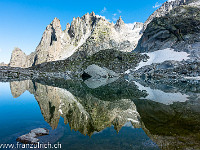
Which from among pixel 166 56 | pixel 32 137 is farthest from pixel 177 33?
pixel 32 137

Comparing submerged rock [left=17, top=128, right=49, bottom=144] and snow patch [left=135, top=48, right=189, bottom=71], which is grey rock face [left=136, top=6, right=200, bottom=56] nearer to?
snow patch [left=135, top=48, right=189, bottom=71]

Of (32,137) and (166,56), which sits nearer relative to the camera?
(32,137)

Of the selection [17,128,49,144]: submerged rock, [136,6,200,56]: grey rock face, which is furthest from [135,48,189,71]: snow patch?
[17,128,49,144]: submerged rock

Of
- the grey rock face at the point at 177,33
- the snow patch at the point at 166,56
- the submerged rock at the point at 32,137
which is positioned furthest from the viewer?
the grey rock face at the point at 177,33

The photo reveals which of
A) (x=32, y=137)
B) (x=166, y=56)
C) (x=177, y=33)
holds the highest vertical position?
(x=177, y=33)

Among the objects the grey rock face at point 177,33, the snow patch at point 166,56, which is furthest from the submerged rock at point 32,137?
the grey rock face at point 177,33

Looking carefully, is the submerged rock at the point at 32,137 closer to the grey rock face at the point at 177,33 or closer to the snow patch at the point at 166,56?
the snow patch at the point at 166,56

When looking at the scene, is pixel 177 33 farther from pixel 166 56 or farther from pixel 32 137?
pixel 32 137

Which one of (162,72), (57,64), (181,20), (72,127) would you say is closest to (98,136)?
(72,127)

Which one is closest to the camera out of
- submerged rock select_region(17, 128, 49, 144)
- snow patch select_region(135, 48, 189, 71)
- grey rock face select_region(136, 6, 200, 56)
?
submerged rock select_region(17, 128, 49, 144)

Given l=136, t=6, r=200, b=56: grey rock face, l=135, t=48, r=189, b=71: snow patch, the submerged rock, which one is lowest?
the submerged rock

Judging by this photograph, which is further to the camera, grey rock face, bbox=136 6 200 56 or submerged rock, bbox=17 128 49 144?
grey rock face, bbox=136 6 200 56

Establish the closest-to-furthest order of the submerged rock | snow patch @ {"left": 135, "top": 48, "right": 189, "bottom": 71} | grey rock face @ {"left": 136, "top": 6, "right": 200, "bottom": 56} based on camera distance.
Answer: the submerged rock → snow patch @ {"left": 135, "top": 48, "right": 189, "bottom": 71} → grey rock face @ {"left": 136, "top": 6, "right": 200, "bottom": 56}

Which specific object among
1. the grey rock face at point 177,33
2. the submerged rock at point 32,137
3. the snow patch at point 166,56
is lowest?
the submerged rock at point 32,137
